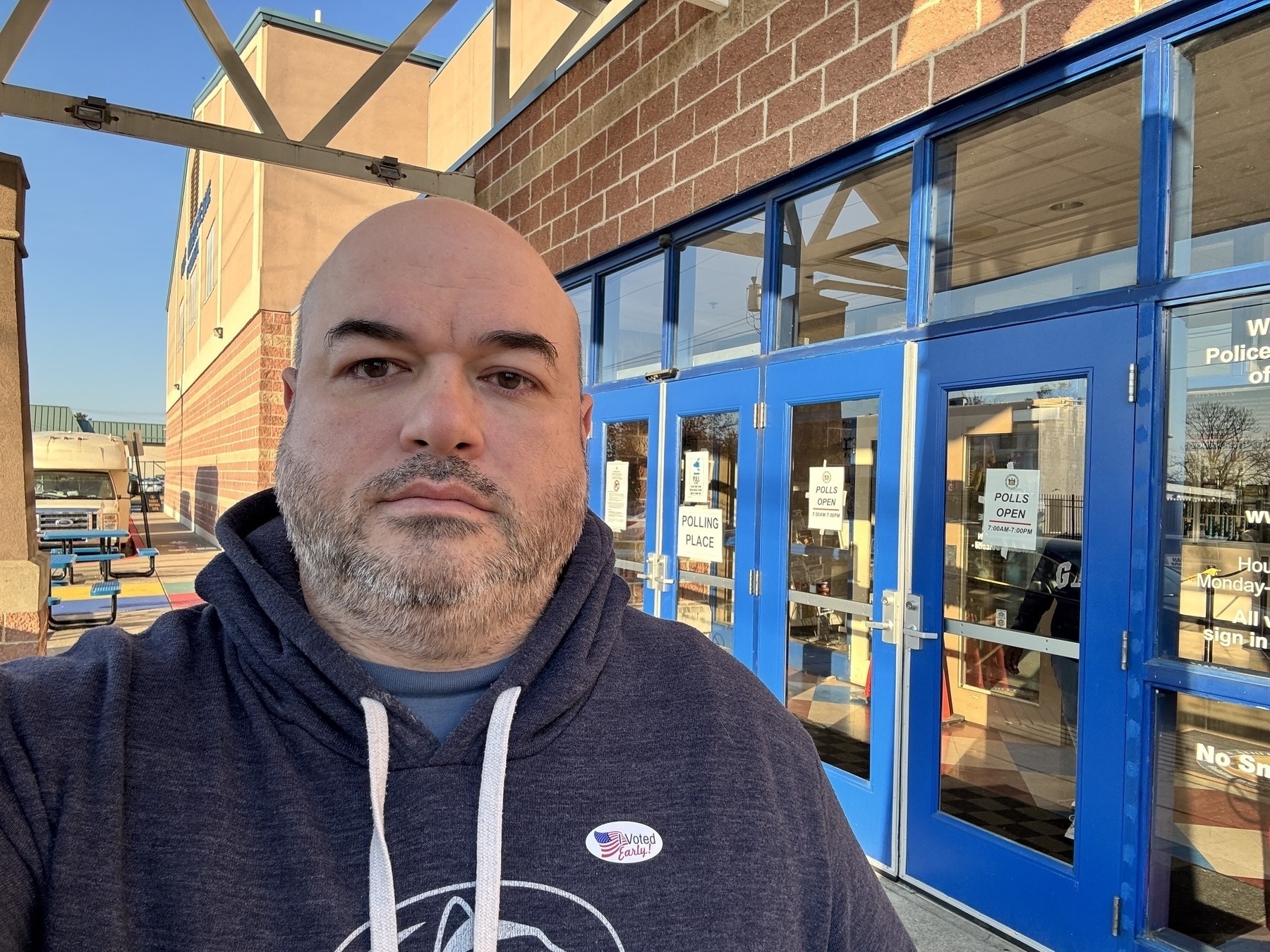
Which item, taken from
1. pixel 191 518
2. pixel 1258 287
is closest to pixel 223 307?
pixel 191 518

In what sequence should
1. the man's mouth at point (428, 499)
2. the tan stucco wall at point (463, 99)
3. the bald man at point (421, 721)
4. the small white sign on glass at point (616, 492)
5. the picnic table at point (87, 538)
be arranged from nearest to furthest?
the bald man at point (421, 721) → the man's mouth at point (428, 499) → the small white sign on glass at point (616, 492) → the tan stucco wall at point (463, 99) → the picnic table at point (87, 538)

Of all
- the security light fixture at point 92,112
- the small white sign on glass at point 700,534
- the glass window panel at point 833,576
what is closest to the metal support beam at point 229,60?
the security light fixture at point 92,112

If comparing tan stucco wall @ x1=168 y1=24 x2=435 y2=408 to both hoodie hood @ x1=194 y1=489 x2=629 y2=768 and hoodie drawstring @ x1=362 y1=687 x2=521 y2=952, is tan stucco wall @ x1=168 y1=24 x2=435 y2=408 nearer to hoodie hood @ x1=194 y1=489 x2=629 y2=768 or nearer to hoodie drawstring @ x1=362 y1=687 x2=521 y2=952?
hoodie hood @ x1=194 y1=489 x2=629 y2=768

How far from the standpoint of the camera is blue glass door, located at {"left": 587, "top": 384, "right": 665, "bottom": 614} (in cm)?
525

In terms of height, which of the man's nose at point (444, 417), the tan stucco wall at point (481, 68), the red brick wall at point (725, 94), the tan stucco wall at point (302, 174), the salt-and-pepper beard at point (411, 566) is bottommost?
the salt-and-pepper beard at point (411, 566)

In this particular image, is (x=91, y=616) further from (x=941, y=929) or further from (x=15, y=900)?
(x=15, y=900)

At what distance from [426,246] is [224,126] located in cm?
438

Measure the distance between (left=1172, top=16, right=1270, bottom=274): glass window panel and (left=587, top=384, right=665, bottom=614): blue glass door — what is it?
2.99 m

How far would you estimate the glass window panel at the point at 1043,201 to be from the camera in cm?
277

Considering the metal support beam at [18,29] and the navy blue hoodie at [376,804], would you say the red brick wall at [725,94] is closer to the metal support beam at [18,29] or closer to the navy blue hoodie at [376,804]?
the navy blue hoodie at [376,804]

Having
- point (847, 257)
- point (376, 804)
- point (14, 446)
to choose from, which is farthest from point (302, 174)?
point (376, 804)

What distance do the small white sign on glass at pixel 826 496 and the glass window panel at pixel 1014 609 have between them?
62cm

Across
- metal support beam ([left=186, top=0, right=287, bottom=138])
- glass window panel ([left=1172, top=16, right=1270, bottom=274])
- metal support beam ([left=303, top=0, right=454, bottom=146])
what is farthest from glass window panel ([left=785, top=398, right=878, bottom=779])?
metal support beam ([left=186, top=0, right=287, bottom=138])

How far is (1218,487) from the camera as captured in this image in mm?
2510
